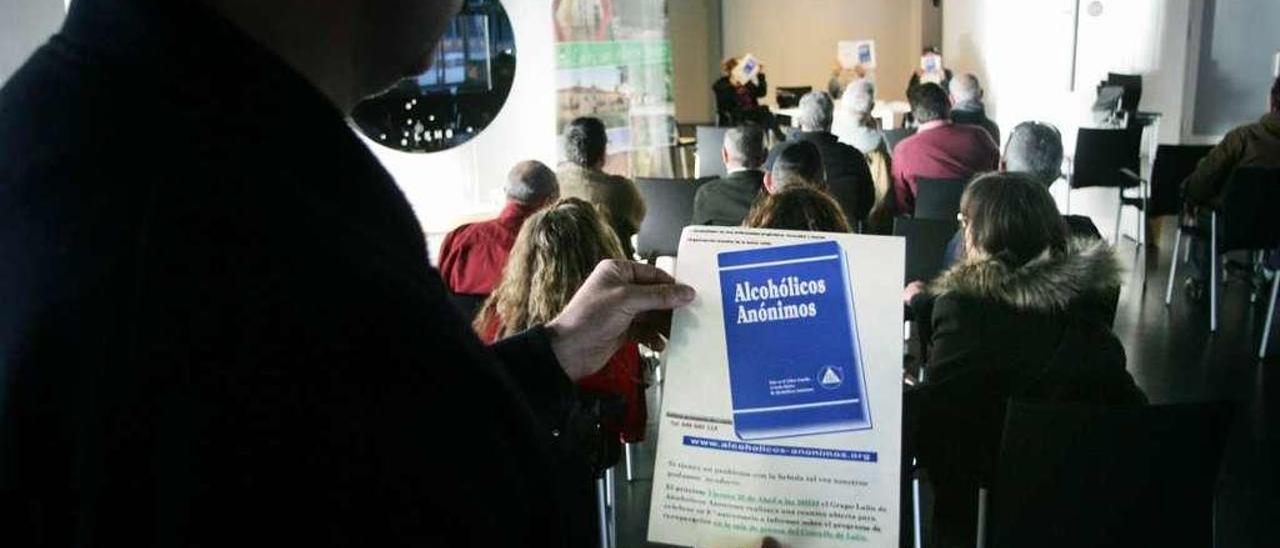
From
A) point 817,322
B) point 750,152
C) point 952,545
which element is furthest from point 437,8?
point 750,152

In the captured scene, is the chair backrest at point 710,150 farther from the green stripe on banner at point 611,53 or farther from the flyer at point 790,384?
the flyer at point 790,384

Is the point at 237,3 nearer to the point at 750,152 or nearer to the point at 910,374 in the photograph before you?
the point at 910,374

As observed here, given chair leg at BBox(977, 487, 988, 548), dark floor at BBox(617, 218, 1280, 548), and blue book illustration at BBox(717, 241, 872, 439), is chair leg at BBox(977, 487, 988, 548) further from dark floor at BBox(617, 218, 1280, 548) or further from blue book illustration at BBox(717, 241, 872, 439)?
blue book illustration at BBox(717, 241, 872, 439)

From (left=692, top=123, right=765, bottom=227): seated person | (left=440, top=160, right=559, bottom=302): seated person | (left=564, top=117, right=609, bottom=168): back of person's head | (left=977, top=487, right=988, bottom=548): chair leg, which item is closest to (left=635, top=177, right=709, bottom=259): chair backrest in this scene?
(left=692, top=123, right=765, bottom=227): seated person

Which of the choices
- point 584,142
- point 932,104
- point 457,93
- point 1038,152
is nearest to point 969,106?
point 932,104

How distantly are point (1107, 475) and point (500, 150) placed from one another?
3.82 metres

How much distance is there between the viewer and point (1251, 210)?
481cm

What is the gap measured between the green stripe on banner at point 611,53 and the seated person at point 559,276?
2938 mm

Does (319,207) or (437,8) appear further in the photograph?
(437,8)

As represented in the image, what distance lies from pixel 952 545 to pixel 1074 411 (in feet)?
2.36

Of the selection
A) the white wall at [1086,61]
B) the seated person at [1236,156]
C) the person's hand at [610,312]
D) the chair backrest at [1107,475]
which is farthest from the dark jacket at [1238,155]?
the person's hand at [610,312]

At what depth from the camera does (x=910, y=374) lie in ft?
10.9

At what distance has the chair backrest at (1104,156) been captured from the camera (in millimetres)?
6344

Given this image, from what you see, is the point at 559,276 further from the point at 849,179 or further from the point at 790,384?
the point at 849,179
